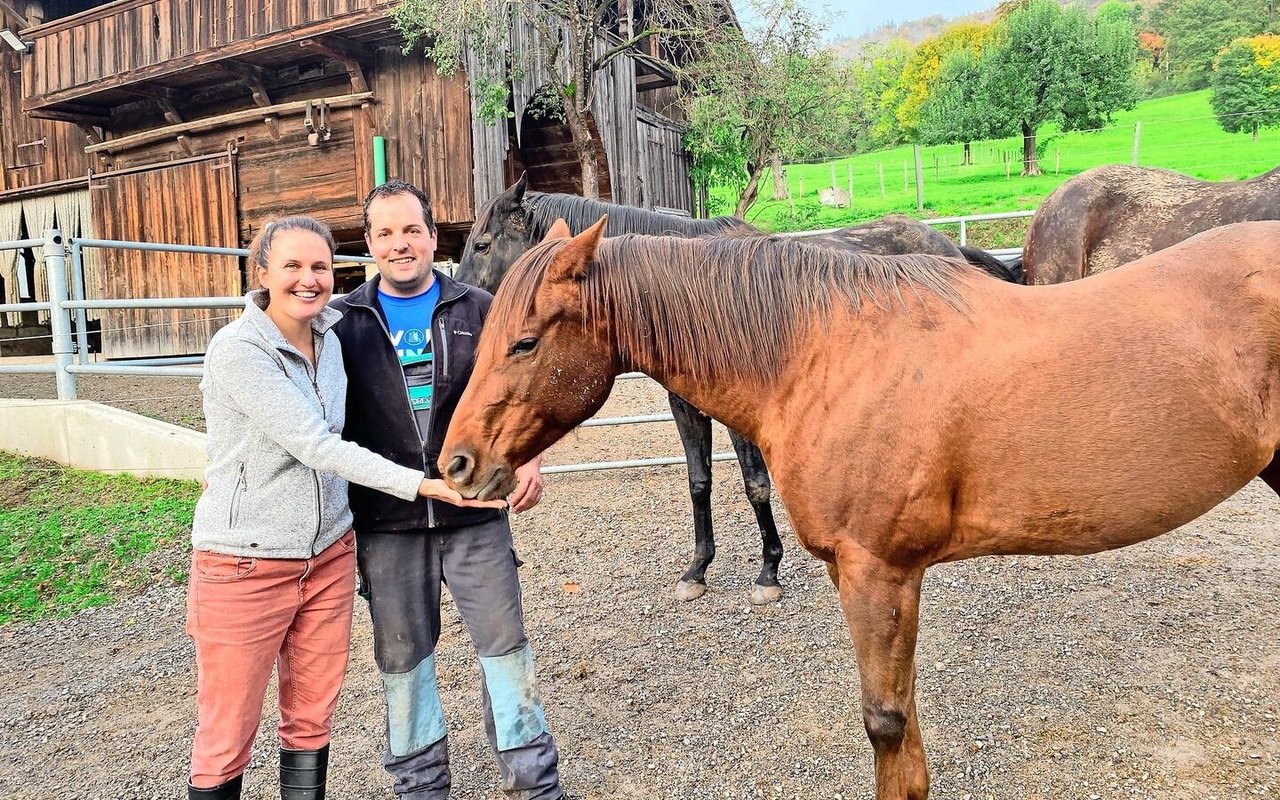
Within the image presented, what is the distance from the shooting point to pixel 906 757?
6.72ft

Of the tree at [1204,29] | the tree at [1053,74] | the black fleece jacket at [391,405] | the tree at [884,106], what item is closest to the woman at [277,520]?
the black fleece jacket at [391,405]

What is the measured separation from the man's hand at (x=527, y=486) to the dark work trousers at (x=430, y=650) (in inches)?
7.2

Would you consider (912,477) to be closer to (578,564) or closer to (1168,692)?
(1168,692)

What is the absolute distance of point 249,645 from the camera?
Result: 1896 millimetres

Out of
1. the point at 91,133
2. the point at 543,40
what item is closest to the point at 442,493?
the point at 543,40

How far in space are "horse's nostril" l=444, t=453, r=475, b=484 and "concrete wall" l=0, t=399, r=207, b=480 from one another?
4474mm

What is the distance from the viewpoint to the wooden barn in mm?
10641

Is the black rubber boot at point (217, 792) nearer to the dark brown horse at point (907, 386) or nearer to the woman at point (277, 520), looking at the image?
the woman at point (277, 520)

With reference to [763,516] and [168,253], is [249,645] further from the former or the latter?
[168,253]

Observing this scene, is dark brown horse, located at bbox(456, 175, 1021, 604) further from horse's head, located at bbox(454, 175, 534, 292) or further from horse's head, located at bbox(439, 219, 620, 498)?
horse's head, located at bbox(439, 219, 620, 498)

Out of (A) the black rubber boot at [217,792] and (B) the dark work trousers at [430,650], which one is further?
(B) the dark work trousers at [430,650]

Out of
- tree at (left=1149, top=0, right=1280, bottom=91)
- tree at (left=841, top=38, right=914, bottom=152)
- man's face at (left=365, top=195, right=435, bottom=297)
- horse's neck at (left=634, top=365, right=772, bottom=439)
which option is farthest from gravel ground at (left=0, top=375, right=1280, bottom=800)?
tree at (left=1149, top=0, right=1280, bottom=91)

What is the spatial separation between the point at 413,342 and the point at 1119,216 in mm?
4741

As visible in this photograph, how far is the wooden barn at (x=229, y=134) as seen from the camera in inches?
419
